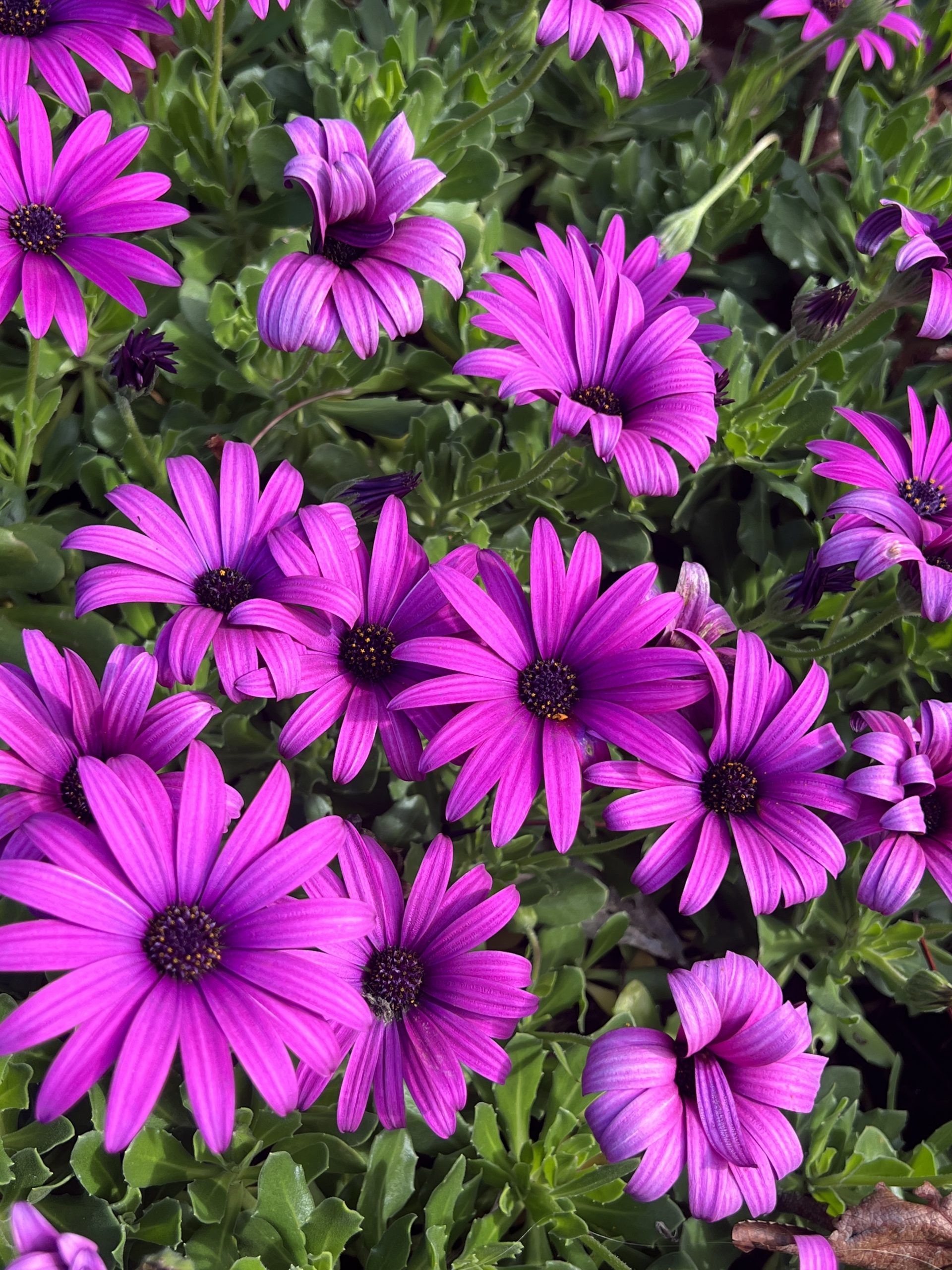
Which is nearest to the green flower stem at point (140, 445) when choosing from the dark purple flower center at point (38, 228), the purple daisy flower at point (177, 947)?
the dark purple flower center at point (38, 228)

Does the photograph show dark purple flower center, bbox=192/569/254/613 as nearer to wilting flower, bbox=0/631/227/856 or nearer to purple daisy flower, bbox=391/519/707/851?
wilting flower, bbox=0/631/227/856

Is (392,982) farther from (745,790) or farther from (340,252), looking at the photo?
(340,252)

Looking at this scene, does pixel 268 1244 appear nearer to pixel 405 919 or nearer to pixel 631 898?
pixel 405 919

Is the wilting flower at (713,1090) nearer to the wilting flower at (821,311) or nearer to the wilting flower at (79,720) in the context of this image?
the wilting flower at (79,720)

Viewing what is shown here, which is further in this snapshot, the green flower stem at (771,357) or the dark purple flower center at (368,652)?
the green flower stem at (771,357)

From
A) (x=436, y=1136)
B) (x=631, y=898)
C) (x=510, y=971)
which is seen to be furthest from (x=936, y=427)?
(x=436, y=1136)

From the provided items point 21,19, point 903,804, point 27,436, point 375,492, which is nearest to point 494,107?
point 21,19

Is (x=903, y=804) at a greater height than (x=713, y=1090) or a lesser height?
greater
